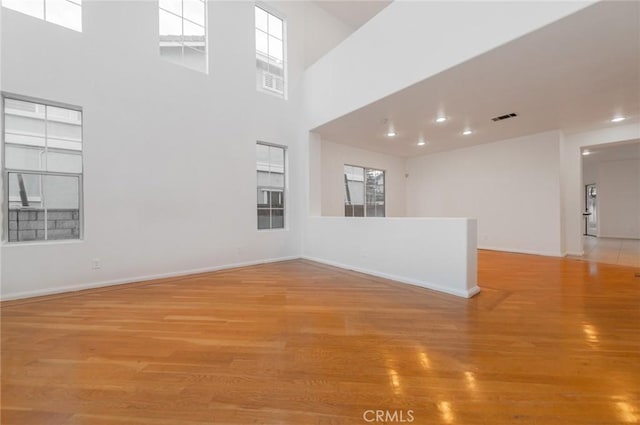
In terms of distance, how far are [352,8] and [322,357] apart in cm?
767

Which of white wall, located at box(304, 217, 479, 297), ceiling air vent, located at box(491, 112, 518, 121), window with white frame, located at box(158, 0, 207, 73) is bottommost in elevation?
white wall, located at box(304, 217, 479, 297)

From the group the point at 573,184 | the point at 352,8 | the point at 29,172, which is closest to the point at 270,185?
the point at 29,172

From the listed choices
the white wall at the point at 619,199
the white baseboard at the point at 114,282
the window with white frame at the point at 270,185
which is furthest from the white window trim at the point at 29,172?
the white wall at the point at 619,199

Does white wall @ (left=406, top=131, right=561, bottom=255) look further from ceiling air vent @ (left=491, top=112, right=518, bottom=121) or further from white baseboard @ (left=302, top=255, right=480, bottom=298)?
white baseboard @ (left=302, top=255, right=480, bottom=298)

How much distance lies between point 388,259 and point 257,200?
2.75 meters

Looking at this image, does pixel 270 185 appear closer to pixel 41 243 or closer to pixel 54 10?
pixel 41 243

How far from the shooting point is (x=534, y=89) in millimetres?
3590

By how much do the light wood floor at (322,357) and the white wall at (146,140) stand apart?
0.74 m

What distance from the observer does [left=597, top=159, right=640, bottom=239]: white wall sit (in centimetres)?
857

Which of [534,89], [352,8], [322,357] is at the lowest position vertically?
[322,357]

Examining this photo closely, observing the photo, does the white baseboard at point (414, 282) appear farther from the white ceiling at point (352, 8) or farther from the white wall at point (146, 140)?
the white ceiling at point (352, 8)

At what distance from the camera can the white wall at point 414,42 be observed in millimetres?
2557

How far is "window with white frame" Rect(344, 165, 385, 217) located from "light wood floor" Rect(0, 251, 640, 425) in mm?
3826

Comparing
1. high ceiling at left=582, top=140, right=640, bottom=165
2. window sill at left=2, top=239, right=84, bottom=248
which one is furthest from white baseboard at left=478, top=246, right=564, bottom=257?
window sill at left=2, top=239, right=84, bottom=248
